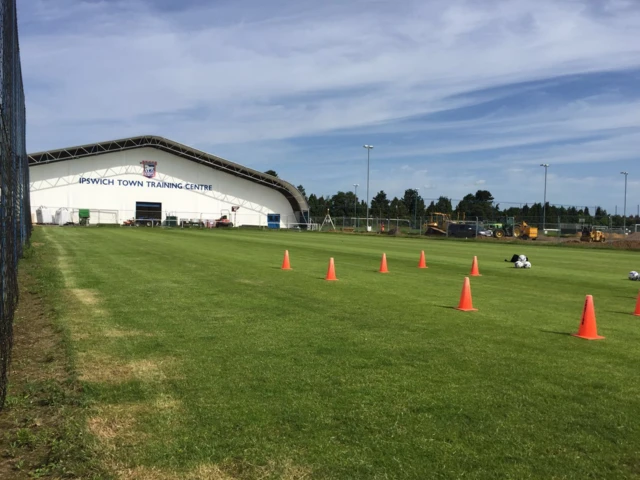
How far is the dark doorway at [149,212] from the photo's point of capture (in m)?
73.5

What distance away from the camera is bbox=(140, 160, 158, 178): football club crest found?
243 ft

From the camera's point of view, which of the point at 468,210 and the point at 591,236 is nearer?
the point at 591,236

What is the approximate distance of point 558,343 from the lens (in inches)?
291

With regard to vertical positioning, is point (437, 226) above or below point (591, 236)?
above

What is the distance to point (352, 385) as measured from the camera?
5.32m

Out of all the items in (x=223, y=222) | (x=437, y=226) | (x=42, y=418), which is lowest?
(x=42, y=418)

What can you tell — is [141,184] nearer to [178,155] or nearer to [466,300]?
[178,155]

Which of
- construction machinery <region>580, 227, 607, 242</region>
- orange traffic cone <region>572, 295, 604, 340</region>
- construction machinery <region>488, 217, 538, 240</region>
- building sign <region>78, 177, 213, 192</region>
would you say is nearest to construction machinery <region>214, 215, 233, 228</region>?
building sign <region>78, 177, 213, 192</region>

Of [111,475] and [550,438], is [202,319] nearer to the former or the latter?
[111,475]

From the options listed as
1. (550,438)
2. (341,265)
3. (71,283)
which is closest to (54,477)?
(550,438)

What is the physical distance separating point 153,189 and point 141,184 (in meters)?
1.72

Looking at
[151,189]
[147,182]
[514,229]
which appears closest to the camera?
[514,229]

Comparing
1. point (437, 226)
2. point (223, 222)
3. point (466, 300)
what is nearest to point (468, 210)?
point (437, 226)

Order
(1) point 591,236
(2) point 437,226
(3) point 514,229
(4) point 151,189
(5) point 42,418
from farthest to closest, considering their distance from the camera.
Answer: (4) point 151,189, (2) point 437,226, (3) point 514,229, (1) point 591,236, (5) point 42,418
